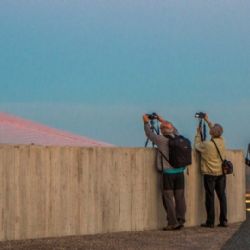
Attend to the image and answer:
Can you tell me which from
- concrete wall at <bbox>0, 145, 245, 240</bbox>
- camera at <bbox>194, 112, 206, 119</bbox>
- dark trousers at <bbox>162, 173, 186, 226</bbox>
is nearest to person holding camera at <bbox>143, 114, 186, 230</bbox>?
dark trousers at <bbox>162, 173, 186, 226</bbox>

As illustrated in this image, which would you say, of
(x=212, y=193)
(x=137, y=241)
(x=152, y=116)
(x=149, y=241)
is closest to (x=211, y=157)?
(x=212, y=193)

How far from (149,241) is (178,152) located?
1925 millimetres

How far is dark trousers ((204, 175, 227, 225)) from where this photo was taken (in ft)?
46.6

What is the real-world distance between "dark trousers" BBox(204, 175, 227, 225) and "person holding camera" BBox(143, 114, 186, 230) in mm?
754

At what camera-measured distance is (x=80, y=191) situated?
40.9 ft

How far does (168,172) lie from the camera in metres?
13.4

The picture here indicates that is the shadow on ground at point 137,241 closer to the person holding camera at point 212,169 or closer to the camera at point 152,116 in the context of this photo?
the person holding camera at point 212,169

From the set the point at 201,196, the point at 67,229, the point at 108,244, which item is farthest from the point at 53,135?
the point at 108,244

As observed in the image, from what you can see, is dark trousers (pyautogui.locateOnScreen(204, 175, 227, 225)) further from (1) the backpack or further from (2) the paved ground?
(1) the backpack

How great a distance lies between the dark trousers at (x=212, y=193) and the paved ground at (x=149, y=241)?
0.72m

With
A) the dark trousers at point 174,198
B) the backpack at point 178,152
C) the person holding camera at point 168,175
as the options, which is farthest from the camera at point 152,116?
the dark trousers at point 174,198

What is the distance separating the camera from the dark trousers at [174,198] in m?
13.5

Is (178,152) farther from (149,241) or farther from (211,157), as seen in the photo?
(149,241)

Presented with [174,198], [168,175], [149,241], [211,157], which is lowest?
[149,241]
